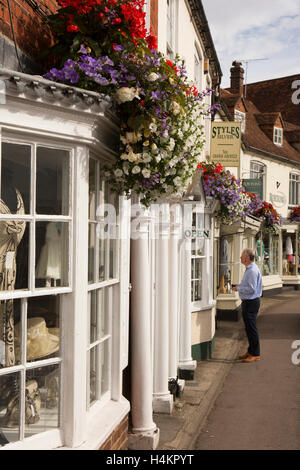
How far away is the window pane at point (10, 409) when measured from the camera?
2980mm

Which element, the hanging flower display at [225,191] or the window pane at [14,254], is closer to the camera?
the window pane at [14,254]

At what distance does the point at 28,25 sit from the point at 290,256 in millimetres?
22432

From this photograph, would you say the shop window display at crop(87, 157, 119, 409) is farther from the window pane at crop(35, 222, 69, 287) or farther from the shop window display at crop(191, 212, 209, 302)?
the shop window display at crop(191, 212, 209, 302)

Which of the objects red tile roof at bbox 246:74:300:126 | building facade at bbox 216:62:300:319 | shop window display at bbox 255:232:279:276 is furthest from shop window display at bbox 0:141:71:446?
red tile roof at bbox 246:74:300:126

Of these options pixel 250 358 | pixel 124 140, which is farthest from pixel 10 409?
pixel 250 358

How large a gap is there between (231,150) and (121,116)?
342 inches

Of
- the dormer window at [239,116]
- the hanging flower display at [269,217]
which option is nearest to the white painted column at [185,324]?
the hanging flower display at [269,217]

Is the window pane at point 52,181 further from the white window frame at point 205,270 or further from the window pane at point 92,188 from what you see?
the white window frame at point 205,270

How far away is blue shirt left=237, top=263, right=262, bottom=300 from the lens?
876cm

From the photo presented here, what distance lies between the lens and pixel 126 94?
10.9 feet

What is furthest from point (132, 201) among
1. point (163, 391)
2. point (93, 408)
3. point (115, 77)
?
point (163, 391)

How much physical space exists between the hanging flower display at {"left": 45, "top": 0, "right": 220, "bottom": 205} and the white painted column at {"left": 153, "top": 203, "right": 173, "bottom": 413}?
2493 mm

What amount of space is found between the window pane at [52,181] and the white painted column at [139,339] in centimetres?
145

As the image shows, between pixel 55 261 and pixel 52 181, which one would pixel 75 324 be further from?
pixel 52 181
